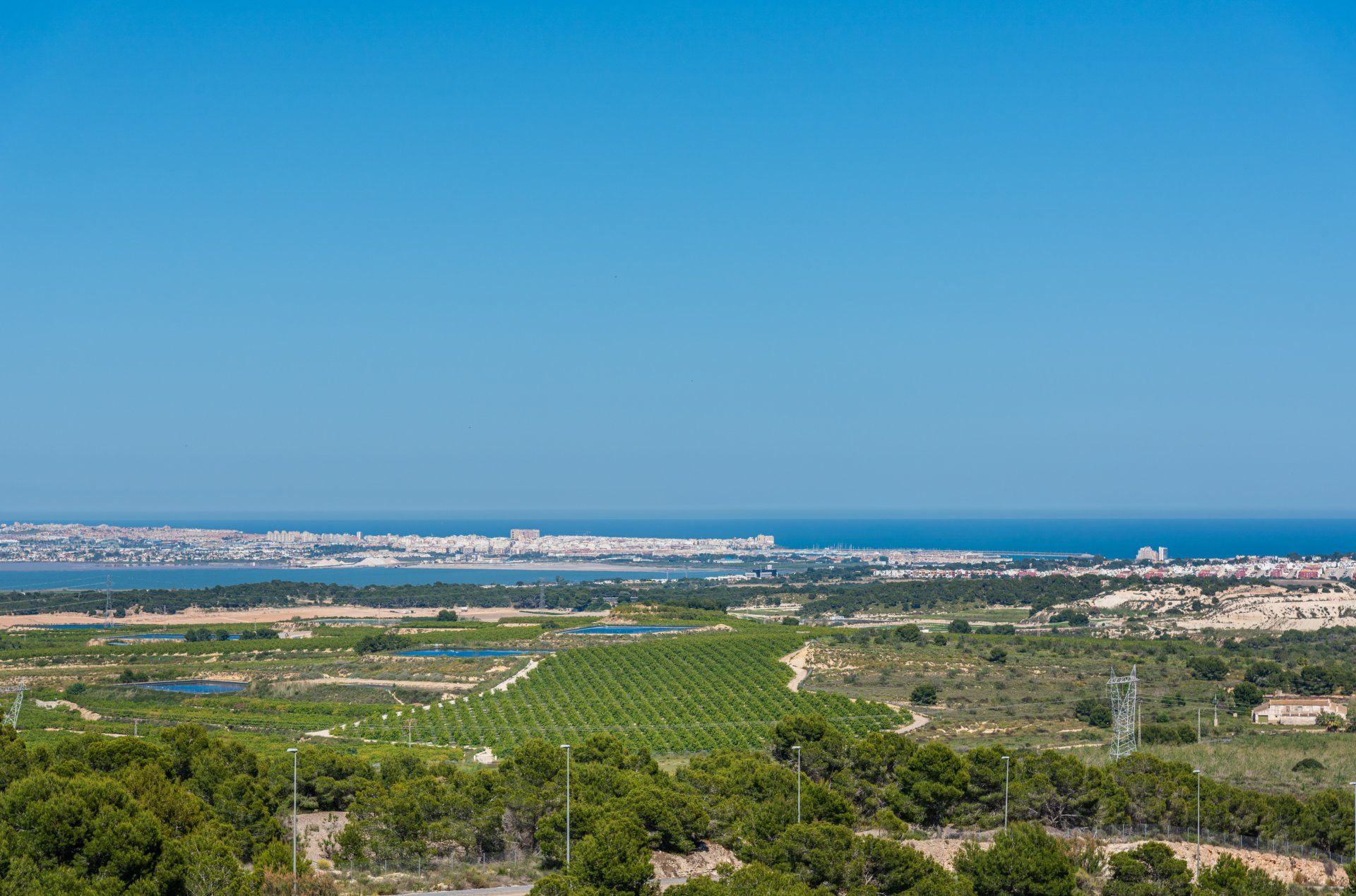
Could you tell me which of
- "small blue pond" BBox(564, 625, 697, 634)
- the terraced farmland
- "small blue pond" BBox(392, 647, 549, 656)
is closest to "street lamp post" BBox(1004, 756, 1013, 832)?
the terraced farmland

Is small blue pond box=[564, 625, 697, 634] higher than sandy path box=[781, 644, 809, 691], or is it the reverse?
sandy path box=[781, 644, 809, 691]

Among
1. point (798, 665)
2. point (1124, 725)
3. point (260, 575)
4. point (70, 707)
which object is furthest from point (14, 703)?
point (260, 575)

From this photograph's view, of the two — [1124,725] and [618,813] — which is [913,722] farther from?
[618,813]

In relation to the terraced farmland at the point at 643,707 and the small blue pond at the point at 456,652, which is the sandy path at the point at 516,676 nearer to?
the terraced farmland at the point at 643,707

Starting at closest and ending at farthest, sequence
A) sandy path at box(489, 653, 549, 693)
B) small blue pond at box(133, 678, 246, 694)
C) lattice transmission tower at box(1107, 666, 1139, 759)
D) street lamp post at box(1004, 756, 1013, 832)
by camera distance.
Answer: street lamp post at box(1004, 756, 1013, 832) < lattice transmission tower at box(1107, 666, 1139, 759) < sandy path at box(489, 653, 549, 693) < small blue pond at box(133, 678, 246, 694)

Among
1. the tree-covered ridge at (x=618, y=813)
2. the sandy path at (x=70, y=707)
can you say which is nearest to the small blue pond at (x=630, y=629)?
the sandy path at (x=70, y=707)

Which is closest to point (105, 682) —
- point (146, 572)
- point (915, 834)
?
point (915, 834)

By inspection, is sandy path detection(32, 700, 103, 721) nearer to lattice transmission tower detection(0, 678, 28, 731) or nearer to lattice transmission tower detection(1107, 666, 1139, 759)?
lattice transmission tower detection(0, 678, 28, 731)
